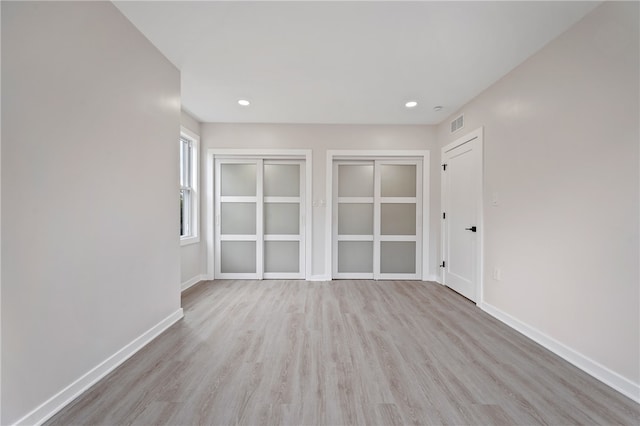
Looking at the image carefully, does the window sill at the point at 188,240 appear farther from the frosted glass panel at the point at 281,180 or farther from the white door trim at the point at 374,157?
the white door trim at the point at 374,157


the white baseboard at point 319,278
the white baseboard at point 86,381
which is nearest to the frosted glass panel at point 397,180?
the white baseboard at point 319,278

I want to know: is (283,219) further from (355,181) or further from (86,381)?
(86,381)

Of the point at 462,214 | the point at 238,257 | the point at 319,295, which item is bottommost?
the point at 319,295

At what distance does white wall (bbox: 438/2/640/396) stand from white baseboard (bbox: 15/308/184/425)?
11.1 feet

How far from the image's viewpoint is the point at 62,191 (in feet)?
4.77

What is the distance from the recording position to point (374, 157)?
163 inches

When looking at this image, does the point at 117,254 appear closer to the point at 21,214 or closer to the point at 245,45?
the point at 21,214

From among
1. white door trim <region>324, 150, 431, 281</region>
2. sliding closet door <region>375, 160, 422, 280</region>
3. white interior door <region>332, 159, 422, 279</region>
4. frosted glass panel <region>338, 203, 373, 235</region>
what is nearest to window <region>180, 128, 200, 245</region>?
white door trim <region>324, 150, 431, 281</region>

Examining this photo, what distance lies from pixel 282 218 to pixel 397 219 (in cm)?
191

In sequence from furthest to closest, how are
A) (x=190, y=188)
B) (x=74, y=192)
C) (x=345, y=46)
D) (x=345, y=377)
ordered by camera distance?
(x=190, y=188), (x=345, y=46), (x=345, y=377), (x=74, y=192)

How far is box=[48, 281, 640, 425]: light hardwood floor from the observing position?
1414mm

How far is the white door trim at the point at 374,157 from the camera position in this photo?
407 centimetres

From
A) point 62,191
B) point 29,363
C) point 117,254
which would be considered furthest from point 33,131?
point 29,363

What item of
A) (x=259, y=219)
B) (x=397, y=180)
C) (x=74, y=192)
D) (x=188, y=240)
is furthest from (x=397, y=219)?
(x=74, y=192)
